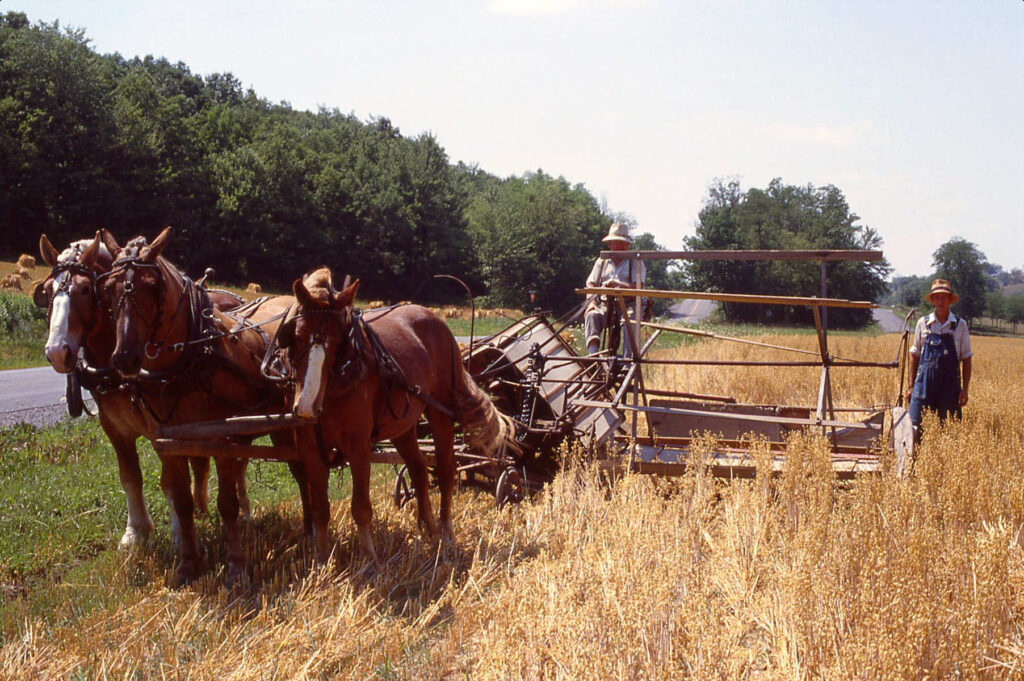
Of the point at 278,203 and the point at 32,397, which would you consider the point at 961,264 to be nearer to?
the point at 278,203

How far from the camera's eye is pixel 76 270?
486 centimetres

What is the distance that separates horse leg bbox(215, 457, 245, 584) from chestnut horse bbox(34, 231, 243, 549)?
63 cm

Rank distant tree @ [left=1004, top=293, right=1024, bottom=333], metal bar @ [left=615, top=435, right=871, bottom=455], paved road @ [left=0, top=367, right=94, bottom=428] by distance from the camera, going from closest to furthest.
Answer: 1. metal bar @ [left=615, top=435, right=871, bottom=455]
2. paved road @ [left=0, top=367, right=94, bottom=428]
3. distant tree @ [left=1004, top=293, right=1024, bottom=333]

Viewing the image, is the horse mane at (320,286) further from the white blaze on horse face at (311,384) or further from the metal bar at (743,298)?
the metal bar at (743,298)

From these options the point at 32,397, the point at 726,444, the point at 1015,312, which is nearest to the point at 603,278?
the point at 726,444

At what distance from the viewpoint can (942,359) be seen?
8070 mm

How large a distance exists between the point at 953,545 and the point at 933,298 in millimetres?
5001

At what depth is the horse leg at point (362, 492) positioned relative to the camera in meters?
5.18

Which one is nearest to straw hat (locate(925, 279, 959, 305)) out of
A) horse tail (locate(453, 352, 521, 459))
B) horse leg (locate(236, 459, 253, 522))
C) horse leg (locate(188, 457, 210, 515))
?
horse tail (locate(453, 352, 521, 459))

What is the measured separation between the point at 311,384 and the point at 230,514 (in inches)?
50.8

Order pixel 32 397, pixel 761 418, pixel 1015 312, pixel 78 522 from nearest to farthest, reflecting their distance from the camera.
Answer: pixel 78 522 < pixel 761 418 < pixel 32 397 < pixel 1015 312

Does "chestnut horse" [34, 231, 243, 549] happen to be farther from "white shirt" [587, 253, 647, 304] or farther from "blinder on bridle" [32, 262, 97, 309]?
"white shirt" [587, 253, 647, 304]

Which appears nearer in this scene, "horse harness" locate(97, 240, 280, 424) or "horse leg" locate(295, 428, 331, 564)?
"horse harness" locate(97, 240, 280, 424)

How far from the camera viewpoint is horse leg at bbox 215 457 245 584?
5195 millimetres
